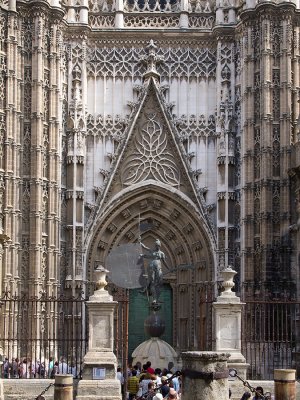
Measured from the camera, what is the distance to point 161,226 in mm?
30359

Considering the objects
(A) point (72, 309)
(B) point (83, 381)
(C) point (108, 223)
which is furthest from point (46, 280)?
(B) point (83, 381)

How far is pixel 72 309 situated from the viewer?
1104 inches

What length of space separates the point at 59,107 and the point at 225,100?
5521mm

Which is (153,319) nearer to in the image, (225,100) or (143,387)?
(143,387)

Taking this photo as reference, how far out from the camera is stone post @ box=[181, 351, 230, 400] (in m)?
11.8

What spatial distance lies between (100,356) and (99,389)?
710mm

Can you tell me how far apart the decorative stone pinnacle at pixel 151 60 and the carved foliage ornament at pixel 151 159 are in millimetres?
1408

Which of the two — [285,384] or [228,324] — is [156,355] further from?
[285,384]

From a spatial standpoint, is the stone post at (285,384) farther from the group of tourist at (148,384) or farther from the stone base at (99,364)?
the stone base at (99,364)

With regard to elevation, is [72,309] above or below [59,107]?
below

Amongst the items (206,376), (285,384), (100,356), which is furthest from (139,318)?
(206,376)

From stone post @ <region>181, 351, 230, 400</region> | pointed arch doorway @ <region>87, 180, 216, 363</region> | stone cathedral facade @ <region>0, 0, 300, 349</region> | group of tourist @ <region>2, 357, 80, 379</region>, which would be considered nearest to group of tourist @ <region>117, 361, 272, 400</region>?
group of tourist @ <region>2, 357, 80, 379</region>

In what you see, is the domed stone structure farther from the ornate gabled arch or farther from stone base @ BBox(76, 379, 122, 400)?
the ornate gabled arch

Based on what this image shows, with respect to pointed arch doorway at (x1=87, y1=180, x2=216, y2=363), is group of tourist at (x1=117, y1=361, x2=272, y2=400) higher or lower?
lower
